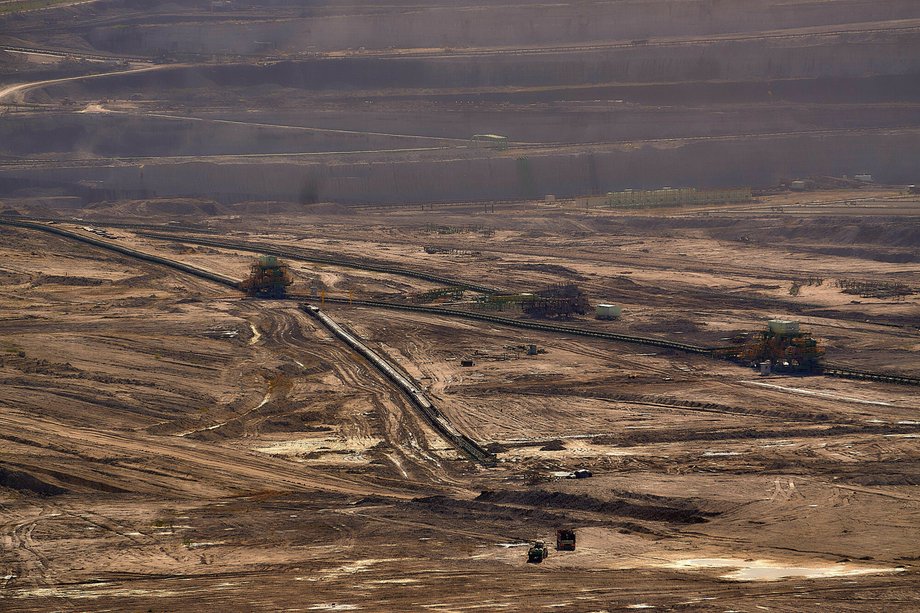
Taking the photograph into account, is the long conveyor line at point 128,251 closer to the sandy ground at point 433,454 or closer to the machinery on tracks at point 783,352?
the sandy ground at point 433,454

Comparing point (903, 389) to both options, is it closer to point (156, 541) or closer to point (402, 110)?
point (156, 541)

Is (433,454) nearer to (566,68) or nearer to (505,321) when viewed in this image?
(505,321)

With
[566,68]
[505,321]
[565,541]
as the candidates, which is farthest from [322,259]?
[566,68]

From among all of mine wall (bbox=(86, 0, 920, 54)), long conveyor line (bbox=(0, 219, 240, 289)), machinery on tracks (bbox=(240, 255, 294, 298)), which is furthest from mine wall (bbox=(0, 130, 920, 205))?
machinery on tracks (bbox=(240, 255, 294, 298))

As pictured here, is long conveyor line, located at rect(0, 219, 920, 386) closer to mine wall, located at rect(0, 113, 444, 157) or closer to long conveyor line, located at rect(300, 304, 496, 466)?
long conveyor line, located at rect(300, 304, 496, 466)

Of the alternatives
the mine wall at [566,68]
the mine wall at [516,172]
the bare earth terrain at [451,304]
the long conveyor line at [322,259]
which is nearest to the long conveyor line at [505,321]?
the bare earth terrain at [451,304]

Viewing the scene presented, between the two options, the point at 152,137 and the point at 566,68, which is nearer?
the point at 152,137
